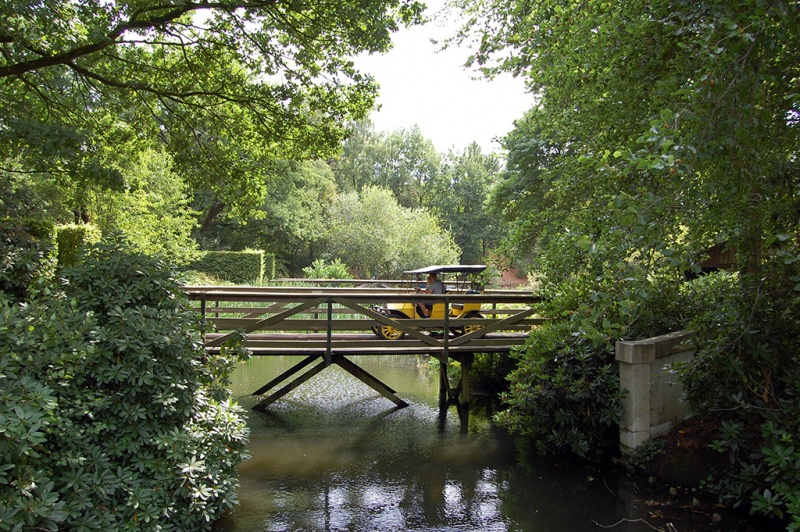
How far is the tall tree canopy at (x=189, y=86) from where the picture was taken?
6.96 meters

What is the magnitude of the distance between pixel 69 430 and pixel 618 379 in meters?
5.60

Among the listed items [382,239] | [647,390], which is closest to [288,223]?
[382,239]

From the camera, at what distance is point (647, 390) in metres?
6.16

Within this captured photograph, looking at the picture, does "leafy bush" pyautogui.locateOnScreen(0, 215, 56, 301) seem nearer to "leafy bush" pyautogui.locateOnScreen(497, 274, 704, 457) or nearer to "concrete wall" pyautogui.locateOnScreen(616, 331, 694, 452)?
"leafy bush" pyautogui.locateOnScreen(497, 274, 704, 457)

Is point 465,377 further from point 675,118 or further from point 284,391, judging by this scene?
point 675,118

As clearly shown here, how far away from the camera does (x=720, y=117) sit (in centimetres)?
317

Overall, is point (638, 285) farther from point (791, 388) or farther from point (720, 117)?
point (791, 388)

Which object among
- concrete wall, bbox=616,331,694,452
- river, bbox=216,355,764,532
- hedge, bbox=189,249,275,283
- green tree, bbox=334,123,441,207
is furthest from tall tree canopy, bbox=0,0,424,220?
green tree, bbox=334,123,441,207

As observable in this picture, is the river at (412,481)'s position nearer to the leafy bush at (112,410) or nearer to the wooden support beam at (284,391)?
the wooden support beam at (284,391)

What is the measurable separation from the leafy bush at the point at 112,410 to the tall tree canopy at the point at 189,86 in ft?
11.3

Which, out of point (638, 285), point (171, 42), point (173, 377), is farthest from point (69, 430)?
point (171, 42)

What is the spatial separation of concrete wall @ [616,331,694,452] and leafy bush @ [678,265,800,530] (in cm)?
66

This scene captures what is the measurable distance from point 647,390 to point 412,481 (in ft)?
9.34

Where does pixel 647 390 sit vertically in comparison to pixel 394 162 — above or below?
below
